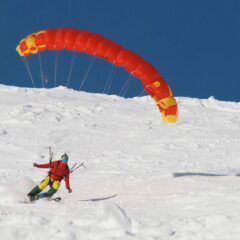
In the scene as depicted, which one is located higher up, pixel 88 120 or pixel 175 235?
pixel 88 120

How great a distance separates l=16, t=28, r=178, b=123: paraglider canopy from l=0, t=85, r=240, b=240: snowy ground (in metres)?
2.30

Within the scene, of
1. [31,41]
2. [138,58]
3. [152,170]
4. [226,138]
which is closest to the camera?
[138,58]

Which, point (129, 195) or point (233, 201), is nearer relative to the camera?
point (233, 201)

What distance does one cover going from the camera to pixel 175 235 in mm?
11312

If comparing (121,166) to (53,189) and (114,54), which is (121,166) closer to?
(114,54)

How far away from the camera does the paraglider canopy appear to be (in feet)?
61.1

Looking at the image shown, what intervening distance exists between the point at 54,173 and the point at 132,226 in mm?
4541

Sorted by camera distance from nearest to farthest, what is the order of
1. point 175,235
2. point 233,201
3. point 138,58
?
point 175,235
point 233,201
point 138,58

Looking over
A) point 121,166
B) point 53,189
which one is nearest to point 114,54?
point 53,189

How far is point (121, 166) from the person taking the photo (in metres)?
24.9

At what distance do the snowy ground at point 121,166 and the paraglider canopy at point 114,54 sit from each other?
2300 mm

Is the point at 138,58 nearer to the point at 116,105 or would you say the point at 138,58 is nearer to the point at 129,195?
the point at 129,195

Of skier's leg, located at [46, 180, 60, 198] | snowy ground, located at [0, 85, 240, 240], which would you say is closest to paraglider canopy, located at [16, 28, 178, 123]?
snowy ground, located at [0, 85, 240, 240]

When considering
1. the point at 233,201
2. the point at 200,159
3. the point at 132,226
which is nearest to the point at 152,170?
the point at 200,159
